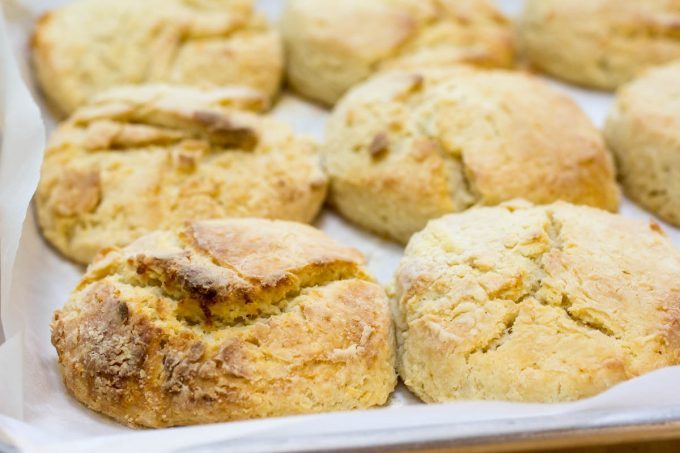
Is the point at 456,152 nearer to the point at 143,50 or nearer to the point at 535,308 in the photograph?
the point at 535,308

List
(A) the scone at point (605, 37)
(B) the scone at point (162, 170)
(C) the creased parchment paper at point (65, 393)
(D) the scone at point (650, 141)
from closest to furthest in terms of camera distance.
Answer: (C) the creased parchment paper at point (65, 393) → (B) the scone at point (162, 170) → (D) the scone at point (650, 141) → (A) the scone at point (605, 37)

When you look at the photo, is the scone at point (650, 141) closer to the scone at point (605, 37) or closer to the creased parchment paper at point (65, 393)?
the creased parchment paper at point (65, 393)

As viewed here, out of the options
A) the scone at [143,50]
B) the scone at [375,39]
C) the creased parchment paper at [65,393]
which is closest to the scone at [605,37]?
the scone at [375,39]

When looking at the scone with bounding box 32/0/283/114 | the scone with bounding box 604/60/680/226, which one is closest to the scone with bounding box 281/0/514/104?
the scone with bounding box 32/0/283/114

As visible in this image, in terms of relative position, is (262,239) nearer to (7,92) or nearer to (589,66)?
(7,92)

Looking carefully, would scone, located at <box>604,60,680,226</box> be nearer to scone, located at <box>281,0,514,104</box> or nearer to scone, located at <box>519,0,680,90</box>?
scone, located at <box>519,0,680,90</box>

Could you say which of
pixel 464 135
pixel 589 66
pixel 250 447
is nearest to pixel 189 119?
pixel 464 135
